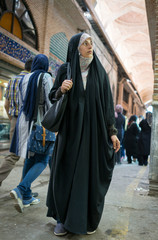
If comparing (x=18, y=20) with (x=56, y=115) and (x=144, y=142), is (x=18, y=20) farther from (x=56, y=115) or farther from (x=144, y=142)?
(x=56, y=115)

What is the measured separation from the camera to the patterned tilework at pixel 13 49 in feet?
20.8

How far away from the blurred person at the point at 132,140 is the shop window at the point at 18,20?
13.4 feet

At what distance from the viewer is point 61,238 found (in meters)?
1.76

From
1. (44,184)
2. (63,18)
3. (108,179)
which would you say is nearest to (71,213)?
(108,179)

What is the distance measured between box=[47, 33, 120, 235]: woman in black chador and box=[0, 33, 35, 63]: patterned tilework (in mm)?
4871

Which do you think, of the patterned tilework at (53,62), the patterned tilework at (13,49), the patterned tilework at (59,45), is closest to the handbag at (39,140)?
the patterned tilework at (13,49)

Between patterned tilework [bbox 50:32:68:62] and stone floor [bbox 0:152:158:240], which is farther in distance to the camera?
patterned tilework [bbox 50:32:68:62]

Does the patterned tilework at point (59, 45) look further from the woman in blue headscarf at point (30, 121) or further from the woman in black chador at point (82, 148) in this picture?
the woman in black chador at point (82, 148)

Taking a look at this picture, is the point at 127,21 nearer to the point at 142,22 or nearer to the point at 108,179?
the point at 142,22

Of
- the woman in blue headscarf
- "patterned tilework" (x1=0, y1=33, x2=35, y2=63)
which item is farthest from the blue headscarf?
"patterned tilework" (x1=0, y1=33, x2=35, y2=63)

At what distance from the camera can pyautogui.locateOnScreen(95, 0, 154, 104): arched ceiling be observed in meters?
14.4

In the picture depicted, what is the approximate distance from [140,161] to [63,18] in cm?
606

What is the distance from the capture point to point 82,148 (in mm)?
1823

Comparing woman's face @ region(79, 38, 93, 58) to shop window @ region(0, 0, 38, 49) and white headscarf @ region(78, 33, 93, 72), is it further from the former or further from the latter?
shop window @ region(0, 0, 38, 49)
